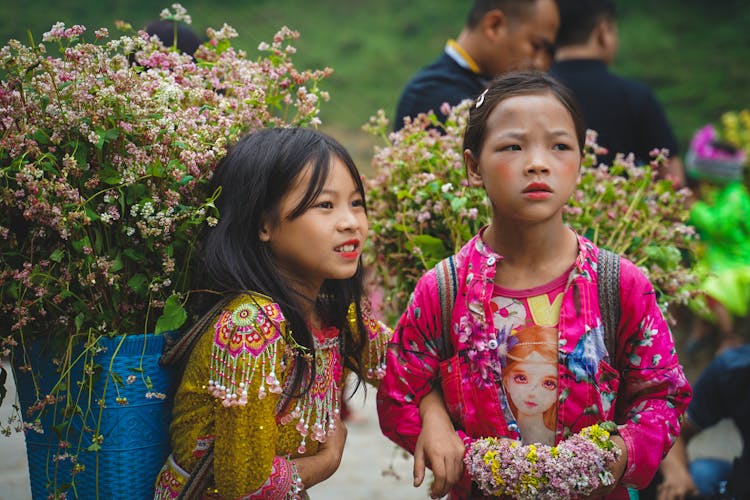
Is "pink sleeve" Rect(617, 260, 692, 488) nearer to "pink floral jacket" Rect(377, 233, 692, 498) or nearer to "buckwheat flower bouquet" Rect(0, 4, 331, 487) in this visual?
"pink floral jacket" Rect(377, 233, 692, 498)

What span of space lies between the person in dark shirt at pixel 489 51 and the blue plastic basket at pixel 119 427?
1940 mm

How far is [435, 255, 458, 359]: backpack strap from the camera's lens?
2.22m

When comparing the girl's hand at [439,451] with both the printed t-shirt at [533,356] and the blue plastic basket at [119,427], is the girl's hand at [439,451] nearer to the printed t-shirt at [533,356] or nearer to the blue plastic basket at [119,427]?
the printed t-shirt at [533,356]

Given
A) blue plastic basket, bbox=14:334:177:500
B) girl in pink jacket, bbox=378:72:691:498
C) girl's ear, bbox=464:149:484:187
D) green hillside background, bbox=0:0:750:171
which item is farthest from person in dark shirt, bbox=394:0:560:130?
green hillside background, bbox=0:0:750:171

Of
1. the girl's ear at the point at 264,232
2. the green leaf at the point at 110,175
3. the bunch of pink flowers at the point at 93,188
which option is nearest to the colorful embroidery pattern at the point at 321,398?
the girl's ear at the point at 264,232

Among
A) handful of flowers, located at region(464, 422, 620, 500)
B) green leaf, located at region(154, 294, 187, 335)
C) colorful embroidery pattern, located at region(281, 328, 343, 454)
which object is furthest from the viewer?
colorful embroidery pattern, located at region(281, 328, 343, 454)

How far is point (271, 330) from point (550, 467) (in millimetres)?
748

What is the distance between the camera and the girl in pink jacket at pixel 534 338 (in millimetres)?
2072

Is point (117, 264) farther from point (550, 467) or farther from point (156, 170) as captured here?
point (550, 467)

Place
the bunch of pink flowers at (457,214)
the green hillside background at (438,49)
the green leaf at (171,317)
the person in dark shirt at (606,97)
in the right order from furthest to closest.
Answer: the green hillside background at (438,49) → the person in dark shirt at (606,97) → the bunch of pink flowers at (457,214) → the green leaf at (171,317)

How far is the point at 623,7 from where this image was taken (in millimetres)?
11531

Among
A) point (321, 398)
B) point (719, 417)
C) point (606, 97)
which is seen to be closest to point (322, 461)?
point (321, 398)

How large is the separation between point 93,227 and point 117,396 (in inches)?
17.2

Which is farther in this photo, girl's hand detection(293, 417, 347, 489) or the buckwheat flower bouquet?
girl's hand detection(293, 417, 347, 489)
